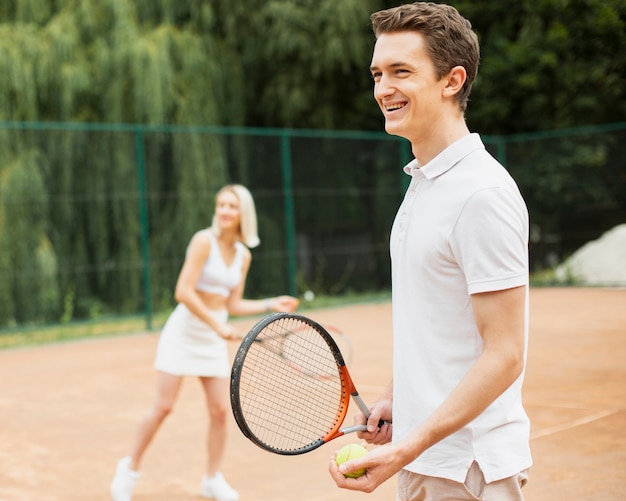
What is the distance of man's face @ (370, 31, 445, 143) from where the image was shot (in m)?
1.89

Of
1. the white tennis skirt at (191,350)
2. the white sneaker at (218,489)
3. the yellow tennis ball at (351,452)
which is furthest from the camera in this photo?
the white tennis skirt at (191,350)

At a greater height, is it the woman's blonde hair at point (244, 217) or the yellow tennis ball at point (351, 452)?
the woman's blonde hair at point (244, 217)

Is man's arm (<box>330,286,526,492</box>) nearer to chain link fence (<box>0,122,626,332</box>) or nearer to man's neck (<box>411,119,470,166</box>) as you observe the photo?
man's neck (<box>411,119,470,166</box>)

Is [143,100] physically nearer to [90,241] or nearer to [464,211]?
[90,241]

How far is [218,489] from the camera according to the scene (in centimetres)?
450

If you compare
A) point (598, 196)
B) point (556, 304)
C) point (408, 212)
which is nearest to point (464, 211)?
point (408, 212)

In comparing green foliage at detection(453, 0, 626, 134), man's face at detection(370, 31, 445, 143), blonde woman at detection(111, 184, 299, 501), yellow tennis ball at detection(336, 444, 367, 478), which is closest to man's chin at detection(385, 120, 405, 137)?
man's face at detection(370, 31, 445, 143)

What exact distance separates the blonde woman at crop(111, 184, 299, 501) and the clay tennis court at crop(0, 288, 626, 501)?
0.61 ft

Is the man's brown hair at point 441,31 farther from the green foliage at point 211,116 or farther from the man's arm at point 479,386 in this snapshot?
the green foliage at point 211,116

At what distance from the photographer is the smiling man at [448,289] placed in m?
1.75

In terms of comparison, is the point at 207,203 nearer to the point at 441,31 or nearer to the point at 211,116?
the point at 211,116

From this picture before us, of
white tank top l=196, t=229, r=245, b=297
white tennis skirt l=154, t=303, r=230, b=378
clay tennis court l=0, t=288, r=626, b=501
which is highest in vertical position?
white tank top l=196, t=229, r=245, b=297

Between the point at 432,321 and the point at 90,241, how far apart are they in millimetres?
11986

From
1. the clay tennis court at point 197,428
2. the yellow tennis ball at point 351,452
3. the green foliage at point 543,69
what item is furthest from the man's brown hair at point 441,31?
the green foliage at point 543,69
